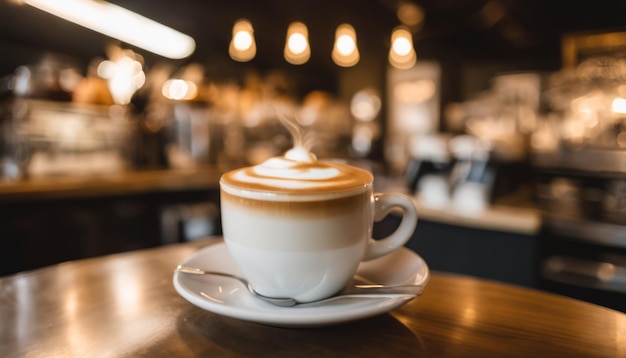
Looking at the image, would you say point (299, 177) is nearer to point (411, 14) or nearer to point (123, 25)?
point (123, 25)

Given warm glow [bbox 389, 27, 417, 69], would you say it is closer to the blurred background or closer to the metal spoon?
the blurred background

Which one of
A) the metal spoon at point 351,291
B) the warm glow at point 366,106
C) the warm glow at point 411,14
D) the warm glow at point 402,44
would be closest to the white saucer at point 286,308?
the metal spoon at point 351,291

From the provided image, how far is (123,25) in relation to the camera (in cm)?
328

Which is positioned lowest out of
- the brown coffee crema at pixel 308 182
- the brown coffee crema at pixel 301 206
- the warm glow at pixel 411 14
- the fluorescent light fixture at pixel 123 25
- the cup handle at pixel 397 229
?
the cup handle at pixel 397 229

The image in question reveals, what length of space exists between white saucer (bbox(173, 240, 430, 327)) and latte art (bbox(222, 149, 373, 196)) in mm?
132

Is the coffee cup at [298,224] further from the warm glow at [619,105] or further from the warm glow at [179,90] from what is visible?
the warm glow at [179,90]

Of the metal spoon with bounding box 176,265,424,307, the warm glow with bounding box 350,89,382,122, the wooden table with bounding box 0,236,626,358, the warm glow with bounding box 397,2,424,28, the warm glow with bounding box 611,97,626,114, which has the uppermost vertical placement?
the warm glow with bounding box 397,2,424,28

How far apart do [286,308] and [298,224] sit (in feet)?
0.34

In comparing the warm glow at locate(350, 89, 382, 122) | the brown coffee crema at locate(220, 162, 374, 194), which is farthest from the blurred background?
the warm glow at locate(350, 89, 382, 122)

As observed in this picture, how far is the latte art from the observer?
0.54 metres

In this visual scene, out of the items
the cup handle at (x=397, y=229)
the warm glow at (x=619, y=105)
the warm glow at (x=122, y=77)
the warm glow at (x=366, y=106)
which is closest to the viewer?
the cup handle at (x=397, y=229)

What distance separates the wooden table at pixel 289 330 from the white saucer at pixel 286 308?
25mm

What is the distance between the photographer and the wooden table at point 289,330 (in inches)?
19.1

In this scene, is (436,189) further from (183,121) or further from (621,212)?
(183,121)
